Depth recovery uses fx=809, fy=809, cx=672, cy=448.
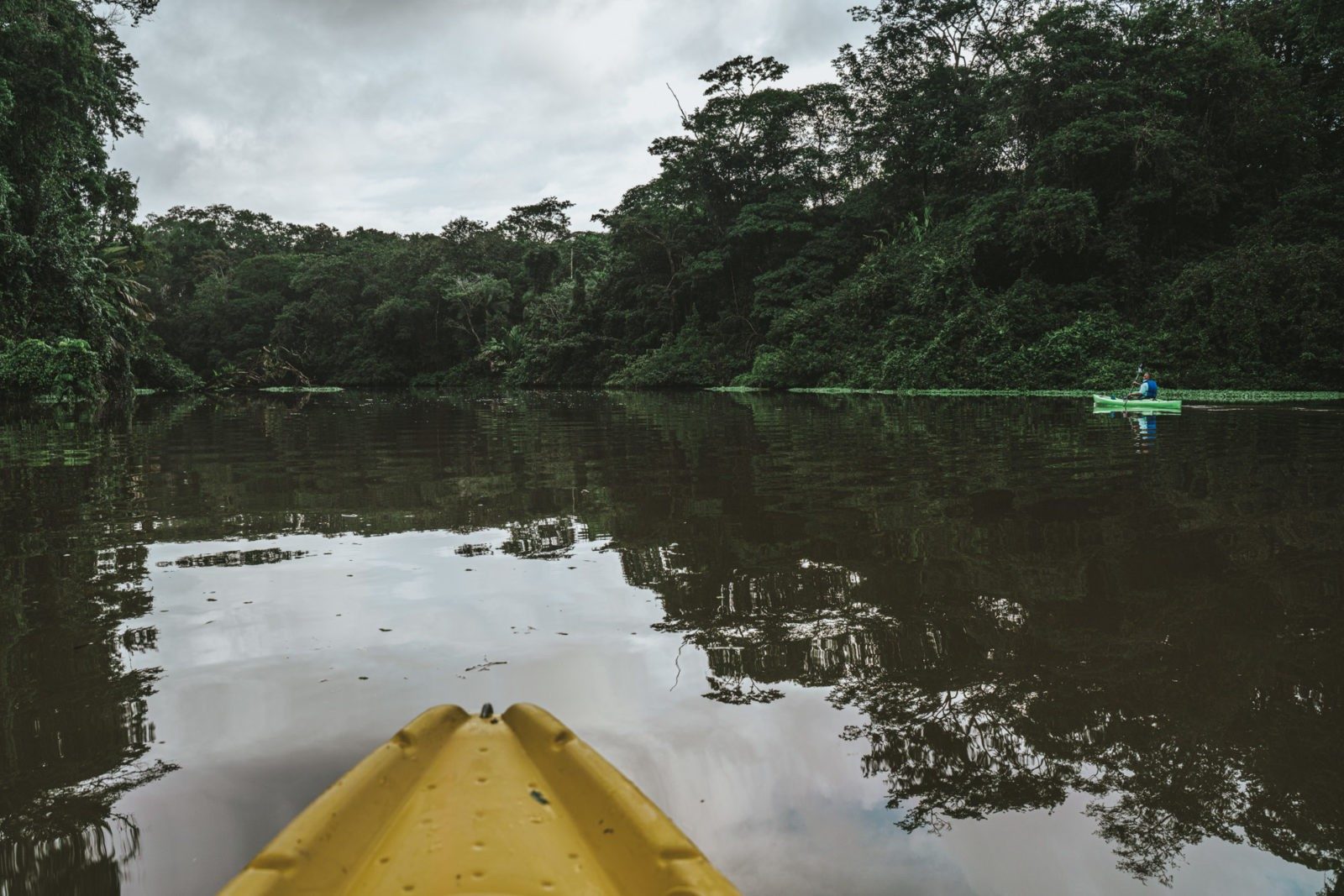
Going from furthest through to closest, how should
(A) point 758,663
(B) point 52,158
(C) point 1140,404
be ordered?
(B) point 52,158 → (C) point 1140,404 → (A) point 758,663

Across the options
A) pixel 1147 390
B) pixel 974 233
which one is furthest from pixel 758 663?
pixel 974 233

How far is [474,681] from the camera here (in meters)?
2.81

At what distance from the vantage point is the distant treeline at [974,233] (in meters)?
20.7

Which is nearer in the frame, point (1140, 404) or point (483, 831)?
point (483, 831)

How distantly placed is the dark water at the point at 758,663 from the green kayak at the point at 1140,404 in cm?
677

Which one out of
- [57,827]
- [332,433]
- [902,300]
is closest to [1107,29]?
[902,300]

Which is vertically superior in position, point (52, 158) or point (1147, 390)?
point (52, 158)

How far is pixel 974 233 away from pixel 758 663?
78.5 ft

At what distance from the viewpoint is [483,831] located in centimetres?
164

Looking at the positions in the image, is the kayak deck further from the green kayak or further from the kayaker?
the kayaker

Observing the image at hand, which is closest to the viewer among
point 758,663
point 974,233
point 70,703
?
point 70,703

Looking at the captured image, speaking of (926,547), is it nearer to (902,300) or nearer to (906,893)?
(906,893)

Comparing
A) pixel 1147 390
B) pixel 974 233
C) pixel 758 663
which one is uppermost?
pixel 974 233

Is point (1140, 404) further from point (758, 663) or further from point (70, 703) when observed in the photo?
point (70, 703)
